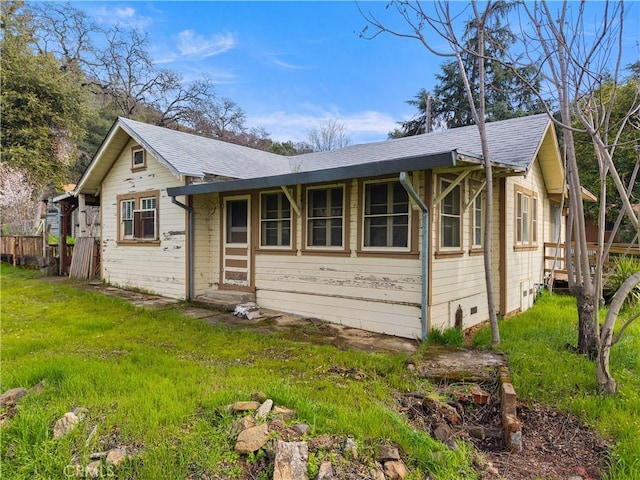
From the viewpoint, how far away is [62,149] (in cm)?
2203

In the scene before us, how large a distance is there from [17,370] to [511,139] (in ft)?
28.3

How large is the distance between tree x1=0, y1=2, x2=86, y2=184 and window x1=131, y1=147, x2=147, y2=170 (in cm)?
1416

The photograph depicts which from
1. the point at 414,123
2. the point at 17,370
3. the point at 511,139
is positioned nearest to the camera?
the point at 17,370

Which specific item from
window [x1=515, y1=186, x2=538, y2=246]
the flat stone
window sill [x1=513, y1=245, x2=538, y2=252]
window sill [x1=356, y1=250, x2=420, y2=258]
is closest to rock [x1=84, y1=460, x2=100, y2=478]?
the flat stone


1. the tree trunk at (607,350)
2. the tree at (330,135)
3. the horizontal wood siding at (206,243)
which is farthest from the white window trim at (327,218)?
the tree at (330,135)

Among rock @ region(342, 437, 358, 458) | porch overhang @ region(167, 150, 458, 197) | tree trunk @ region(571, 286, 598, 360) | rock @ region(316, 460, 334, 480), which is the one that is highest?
porch overhang @ region(167, 150, 458, 197)

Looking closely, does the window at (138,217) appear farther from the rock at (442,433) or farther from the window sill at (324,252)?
the rock at (442,433)

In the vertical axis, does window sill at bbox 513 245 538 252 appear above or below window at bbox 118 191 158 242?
below

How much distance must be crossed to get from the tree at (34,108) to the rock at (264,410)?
75.8 feet

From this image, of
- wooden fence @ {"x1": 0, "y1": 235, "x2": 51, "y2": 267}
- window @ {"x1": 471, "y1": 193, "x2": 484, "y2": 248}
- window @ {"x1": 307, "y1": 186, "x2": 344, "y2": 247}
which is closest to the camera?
window @ {"x1": 307, "y1": 186, "x2": 344, "y2": 247}

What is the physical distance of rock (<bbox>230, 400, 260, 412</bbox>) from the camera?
10.3 ft

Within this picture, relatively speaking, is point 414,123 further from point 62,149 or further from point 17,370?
point 17,370

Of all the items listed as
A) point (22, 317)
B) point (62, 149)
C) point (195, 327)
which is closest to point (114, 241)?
point (22, 317)

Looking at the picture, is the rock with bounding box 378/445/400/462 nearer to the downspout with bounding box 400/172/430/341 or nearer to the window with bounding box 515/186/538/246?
the downspout with bounding box 400/172/430/341
